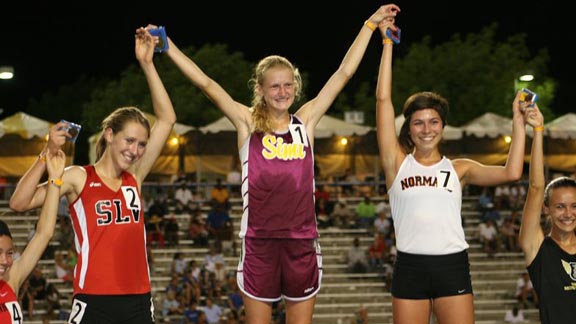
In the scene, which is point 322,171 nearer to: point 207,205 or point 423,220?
point 207,205

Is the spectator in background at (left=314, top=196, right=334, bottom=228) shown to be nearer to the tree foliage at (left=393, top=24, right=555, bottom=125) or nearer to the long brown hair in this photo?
the long brown hair

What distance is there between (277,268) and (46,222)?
155 cm

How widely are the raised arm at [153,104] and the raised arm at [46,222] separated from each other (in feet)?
2.22

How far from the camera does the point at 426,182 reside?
635cm

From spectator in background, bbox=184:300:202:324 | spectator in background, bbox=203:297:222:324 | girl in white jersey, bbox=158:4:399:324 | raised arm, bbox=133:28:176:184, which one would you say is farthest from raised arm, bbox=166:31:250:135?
spectator in background, bbox=203:297:222:324

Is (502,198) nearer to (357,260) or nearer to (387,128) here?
(357,260)

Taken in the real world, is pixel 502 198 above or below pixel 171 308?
above

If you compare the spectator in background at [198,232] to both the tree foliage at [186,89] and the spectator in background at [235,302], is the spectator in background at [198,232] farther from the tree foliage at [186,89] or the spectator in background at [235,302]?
the tree foliage at [186,89]

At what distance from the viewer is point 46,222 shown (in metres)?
5.88

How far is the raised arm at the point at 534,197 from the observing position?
6.25 metres

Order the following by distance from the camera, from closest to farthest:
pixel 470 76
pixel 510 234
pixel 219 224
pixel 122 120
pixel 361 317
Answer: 1. pixel 122 120
2. pixel 361 317
3. pixel 219 224
4. pixel 510 234
5. pixel 470 76

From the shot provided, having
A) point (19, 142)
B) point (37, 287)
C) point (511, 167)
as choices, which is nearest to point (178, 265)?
point (37, 287)

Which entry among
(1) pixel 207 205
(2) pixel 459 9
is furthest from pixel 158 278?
(2) pixel 459 9

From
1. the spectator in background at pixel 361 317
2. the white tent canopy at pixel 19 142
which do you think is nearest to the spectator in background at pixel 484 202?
the spectator in background at pixel 361 317
